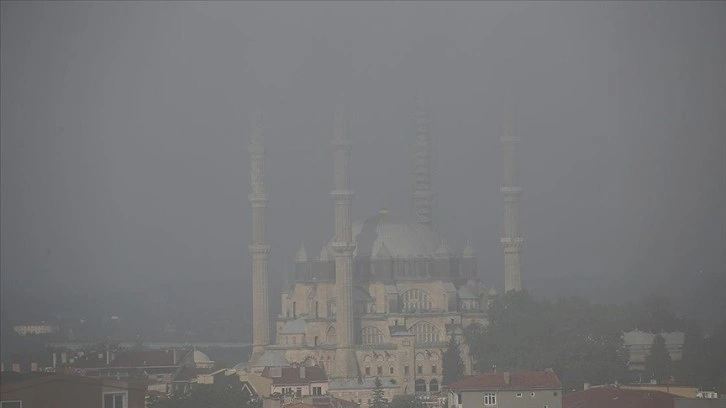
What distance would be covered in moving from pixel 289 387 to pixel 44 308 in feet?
90.8

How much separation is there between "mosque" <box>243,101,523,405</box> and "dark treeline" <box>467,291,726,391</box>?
2109mm

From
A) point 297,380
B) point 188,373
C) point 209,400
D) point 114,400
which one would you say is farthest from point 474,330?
point 114,400

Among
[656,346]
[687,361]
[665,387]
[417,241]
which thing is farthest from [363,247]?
[665,387]

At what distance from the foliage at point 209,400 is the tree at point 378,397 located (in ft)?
26.5

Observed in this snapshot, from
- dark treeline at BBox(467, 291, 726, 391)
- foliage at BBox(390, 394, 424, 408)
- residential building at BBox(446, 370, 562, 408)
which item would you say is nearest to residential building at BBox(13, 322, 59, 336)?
dark treeline at BBox(467, 291, 726, 391)

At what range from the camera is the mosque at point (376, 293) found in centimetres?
8988

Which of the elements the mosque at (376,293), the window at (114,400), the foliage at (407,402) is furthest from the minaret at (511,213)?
the window at (114,400)

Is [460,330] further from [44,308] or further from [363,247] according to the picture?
[44,308]

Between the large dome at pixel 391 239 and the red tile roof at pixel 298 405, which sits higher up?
the large dome at pixel 391 239

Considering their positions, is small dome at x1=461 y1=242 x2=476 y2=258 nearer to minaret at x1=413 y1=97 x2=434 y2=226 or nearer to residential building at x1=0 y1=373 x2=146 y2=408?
minaret at x1=413 y1=97 x2=434 y2=226

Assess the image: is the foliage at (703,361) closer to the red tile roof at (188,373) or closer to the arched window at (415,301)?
the arched window at (415,301)

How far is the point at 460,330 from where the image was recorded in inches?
3625

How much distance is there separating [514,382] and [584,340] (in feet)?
60.0

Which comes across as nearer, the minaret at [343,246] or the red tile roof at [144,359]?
the red tile roof at [144,359]
